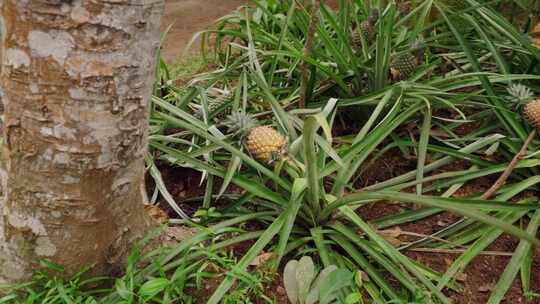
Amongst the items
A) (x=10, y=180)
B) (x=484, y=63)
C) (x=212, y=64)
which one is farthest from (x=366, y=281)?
(x=212, y=64)

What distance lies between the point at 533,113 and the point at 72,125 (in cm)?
154

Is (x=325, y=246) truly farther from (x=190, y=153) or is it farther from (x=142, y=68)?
(x=142, y=68)

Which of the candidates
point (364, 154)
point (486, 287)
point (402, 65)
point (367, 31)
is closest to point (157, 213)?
point (364, 154)

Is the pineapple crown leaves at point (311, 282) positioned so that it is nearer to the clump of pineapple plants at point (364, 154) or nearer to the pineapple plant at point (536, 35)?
the clump of pineapple plants at point (364, 154)

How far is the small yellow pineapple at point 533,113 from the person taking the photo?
184cm

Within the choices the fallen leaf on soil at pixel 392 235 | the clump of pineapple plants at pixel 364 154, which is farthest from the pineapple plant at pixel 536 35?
the fallen leaf on soil at pixel 392 235

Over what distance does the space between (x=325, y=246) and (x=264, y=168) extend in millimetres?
309

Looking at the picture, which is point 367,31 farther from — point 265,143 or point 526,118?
point 265,143

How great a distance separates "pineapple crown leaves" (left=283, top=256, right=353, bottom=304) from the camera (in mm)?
1310

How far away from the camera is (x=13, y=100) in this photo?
1.17 meters

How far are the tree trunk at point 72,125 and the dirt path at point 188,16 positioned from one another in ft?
9.01

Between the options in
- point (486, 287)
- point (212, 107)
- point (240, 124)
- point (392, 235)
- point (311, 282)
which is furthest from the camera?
point (212, 107)

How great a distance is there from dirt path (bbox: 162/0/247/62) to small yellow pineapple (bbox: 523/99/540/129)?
8.74 ft

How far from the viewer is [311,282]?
140cm
